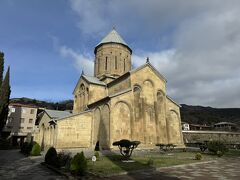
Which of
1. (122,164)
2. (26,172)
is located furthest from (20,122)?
(122,164)

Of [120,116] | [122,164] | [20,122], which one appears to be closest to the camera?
[122,164]

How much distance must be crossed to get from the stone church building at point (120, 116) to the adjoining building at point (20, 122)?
24337 millimetres

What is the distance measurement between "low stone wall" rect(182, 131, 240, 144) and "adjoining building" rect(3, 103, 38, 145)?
35.6 meters

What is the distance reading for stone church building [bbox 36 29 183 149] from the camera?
899 inches

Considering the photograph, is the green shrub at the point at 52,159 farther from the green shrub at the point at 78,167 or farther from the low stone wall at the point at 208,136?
the low stone wall at the point at 208,136

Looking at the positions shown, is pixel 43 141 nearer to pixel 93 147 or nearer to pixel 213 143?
pixel 93 147

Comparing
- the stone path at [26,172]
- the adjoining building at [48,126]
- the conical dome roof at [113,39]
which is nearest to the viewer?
the stone path at [26,172]

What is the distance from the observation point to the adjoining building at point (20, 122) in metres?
49.1

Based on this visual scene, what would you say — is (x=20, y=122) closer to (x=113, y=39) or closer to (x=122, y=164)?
(x=113, y=39)

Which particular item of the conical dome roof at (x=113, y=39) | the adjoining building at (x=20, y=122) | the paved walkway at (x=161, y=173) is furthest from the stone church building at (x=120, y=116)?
the adjoining building at (x=20, y=122)

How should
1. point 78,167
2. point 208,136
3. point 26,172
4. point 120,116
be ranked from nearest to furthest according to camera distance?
point 78,167
point 26,172
point 120,116
point 208,136

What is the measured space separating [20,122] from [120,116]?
123 ft

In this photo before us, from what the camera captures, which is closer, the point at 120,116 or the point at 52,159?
the point at 52,159

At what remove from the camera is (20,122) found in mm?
51125
